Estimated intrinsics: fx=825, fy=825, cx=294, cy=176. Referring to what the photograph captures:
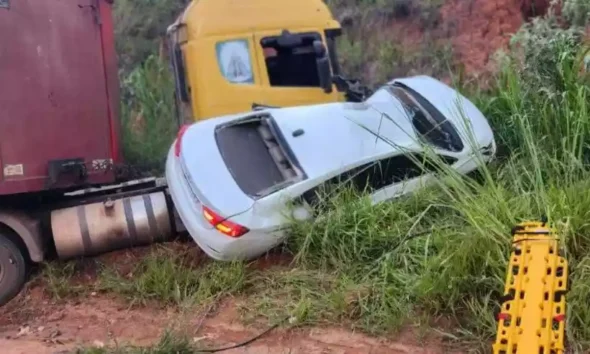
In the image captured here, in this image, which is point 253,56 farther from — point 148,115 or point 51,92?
point 148,115

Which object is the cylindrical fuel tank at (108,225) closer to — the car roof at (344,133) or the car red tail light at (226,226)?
the car red tail light at (226,226)

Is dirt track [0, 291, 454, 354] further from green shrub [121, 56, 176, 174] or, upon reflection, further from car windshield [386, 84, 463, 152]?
green shrub [121, 56, 176, 174]

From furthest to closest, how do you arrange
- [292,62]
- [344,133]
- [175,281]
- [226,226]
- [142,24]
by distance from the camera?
[142,24] < [292,62] < [344,133] < [175,281] < [226,226]

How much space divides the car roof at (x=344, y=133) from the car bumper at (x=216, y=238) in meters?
0.59

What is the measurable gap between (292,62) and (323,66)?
15.5 inches

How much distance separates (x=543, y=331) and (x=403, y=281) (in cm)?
132

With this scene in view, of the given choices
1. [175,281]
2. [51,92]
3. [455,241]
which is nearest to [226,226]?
[175,281]

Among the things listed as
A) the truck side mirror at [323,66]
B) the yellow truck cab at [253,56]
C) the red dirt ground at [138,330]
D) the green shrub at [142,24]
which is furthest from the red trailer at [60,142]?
the green shrub at [142,24]

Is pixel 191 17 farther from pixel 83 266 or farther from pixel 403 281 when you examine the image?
pixel 403 281

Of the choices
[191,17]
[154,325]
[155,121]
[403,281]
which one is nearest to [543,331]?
[403,281]

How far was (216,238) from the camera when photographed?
5.76 metres

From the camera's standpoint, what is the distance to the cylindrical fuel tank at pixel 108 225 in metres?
6.48

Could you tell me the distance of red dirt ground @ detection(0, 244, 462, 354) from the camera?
4.93 meters

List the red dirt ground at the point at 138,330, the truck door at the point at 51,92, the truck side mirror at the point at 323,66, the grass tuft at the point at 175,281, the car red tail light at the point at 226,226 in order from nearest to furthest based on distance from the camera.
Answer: the red dirt ground at the point at 138,330 < the car red tail light at the point at 226,226 < the grass tuft at the point at 175,281 < the truck door at the point at 51,92 < the truck side mirror at the point at 323,66
